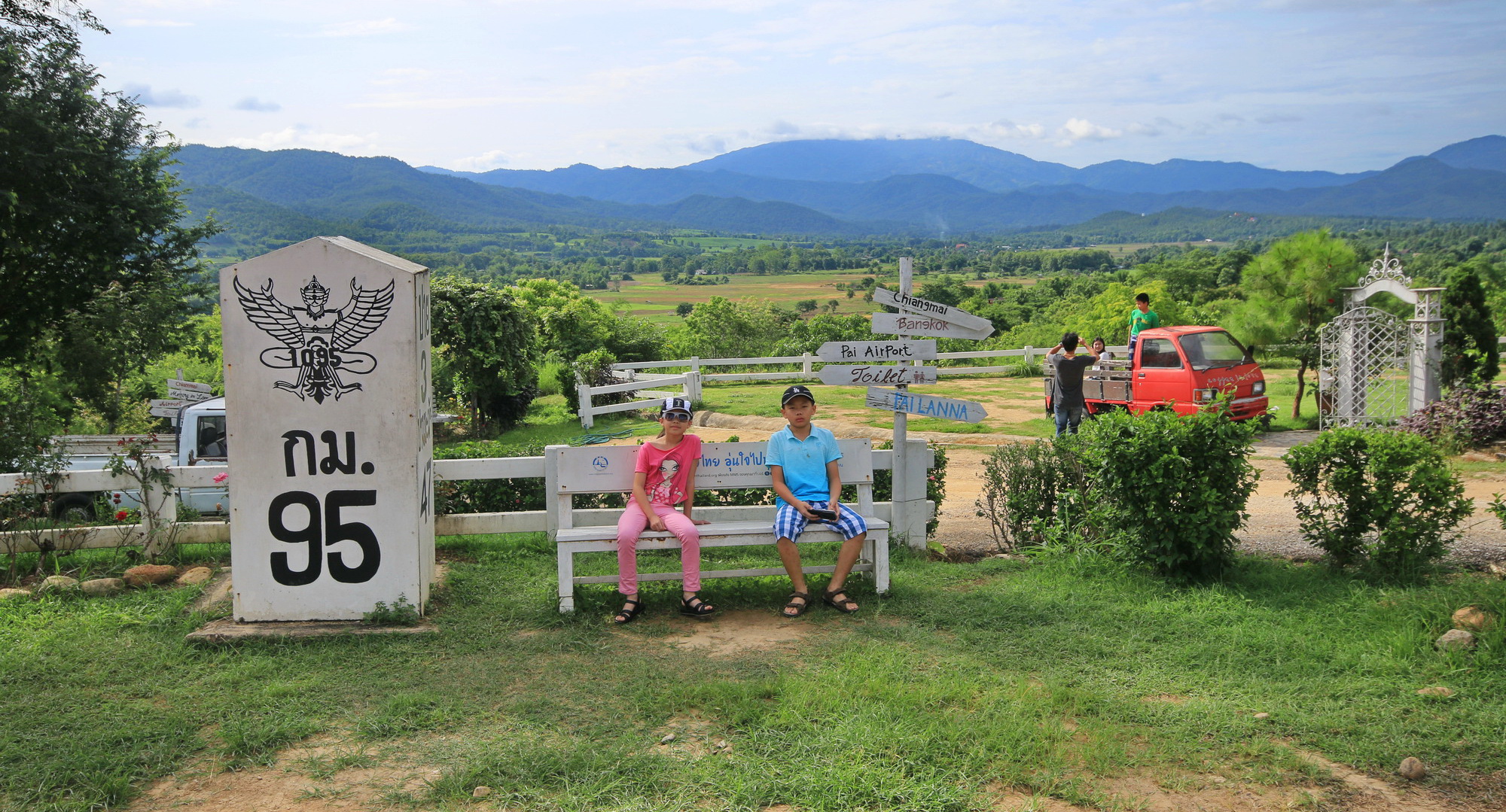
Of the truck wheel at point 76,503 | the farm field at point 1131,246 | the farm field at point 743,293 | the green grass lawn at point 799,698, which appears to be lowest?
the green grass lawn at point 799,698

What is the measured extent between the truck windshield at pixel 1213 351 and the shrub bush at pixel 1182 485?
8.05 meters

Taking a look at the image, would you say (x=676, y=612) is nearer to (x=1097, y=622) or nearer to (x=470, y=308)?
(x=1097, y=622)

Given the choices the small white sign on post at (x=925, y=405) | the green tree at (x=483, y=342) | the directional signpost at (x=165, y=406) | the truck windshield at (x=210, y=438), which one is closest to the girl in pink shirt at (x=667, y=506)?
the small white sign on post at (x=925, y=405)

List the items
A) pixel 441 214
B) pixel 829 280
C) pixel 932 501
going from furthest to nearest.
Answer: pixel 441 214, pixel 829 280, pixel 932 501

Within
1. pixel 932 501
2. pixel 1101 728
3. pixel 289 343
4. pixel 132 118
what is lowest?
pixel 1101 728

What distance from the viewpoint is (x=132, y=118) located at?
16.5 metres

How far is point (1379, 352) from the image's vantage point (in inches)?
547

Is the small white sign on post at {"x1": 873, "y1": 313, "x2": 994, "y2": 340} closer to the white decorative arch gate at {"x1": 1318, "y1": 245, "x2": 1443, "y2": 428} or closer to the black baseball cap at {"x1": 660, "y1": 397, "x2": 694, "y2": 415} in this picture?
the black baseball cap at {"x1": 660, "y1": 397, "x2": 694, "y2": 415}

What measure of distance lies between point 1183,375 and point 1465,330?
6638 millimetres

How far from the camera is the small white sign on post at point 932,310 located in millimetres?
7273

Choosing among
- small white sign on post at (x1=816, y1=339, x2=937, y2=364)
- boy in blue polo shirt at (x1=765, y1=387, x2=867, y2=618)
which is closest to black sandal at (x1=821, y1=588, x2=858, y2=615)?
boy in blue polo shirt at (x1=765, y1=387, x2=867, y2=618)

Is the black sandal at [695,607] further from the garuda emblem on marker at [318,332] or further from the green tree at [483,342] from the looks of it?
the green tree at [483,342]

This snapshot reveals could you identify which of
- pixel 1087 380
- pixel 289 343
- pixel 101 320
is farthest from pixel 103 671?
pixel 1087 380

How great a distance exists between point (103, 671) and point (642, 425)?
12.3 m
